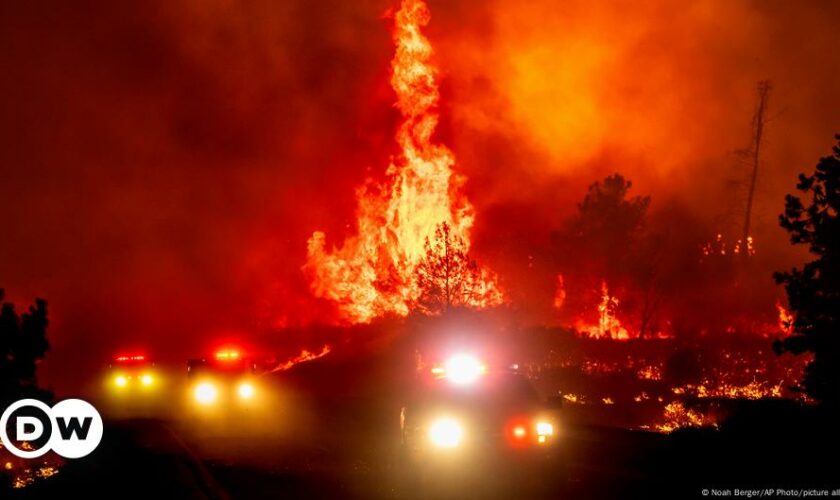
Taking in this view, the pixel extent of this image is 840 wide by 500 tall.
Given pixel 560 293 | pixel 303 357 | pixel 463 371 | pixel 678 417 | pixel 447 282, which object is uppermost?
pixel 560 293

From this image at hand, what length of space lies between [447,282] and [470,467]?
27.0 m

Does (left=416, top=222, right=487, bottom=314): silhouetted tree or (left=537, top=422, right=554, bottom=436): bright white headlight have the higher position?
(left=416, top=222, right=487, bottom=314): silhouetted tree

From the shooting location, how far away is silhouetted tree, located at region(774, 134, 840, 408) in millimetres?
22766

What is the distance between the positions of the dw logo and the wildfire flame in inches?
1025

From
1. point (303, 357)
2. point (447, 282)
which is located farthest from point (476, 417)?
point (303, 357)

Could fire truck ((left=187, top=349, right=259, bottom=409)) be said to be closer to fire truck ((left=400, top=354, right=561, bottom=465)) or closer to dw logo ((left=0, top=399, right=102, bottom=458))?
dw logo ((left=0, top=399, right=102, bottom=458))

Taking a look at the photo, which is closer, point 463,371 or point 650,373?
point 463,371

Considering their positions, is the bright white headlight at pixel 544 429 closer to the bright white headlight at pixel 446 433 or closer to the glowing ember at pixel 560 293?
the bright white headlight at pixel 446 433

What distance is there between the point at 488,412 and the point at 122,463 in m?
7.69

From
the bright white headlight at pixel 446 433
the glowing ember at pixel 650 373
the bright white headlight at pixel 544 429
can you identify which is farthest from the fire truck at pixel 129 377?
the bright white headlight at pixel 544 429

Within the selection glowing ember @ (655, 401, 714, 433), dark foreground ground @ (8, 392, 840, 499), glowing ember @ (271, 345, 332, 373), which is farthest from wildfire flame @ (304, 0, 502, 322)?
dark foreground ground @ (8, 392, 840, 499)

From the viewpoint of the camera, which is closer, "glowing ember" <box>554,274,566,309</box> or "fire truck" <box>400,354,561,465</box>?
"fire truck" <box>400,354,561,465</box>

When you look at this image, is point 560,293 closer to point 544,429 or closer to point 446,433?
point 544,429

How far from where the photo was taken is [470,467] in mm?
12797
